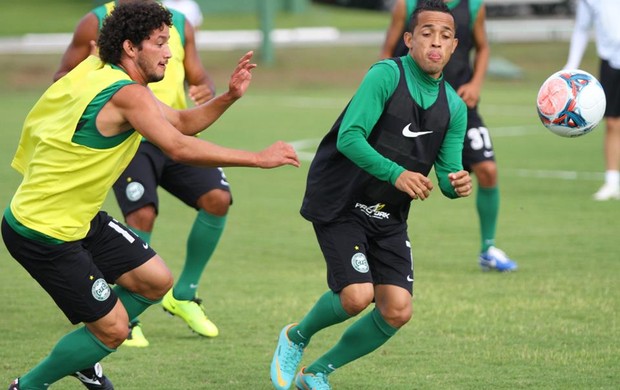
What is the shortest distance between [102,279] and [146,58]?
42.1 inches

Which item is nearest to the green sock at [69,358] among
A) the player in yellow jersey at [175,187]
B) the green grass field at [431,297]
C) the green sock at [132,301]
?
the green sock at [132,301]

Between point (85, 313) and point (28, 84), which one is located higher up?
point (85, 313)

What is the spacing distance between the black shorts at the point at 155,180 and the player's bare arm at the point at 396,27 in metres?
2.23

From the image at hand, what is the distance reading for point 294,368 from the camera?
6.12 m

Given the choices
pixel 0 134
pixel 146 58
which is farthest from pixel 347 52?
pixel 146 58

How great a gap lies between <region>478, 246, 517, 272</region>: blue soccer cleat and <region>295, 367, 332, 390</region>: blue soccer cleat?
331 centimetres

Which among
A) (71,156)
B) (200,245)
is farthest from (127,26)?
(200,245)

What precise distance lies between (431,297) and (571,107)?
1.92 m

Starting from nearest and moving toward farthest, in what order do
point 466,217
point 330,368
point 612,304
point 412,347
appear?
point 330,368 → point 412,347 → point 612,304 → point 466,217

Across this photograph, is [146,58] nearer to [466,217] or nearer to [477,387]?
[477,387]

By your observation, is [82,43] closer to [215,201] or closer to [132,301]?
[215,201]

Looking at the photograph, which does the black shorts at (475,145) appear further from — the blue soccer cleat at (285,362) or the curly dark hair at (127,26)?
the curly dark hair at (127,26)

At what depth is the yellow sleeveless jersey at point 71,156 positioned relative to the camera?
530 cm

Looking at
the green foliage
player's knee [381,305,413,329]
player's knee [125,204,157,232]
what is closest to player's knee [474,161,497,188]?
player's knee [125,204,157,232]
